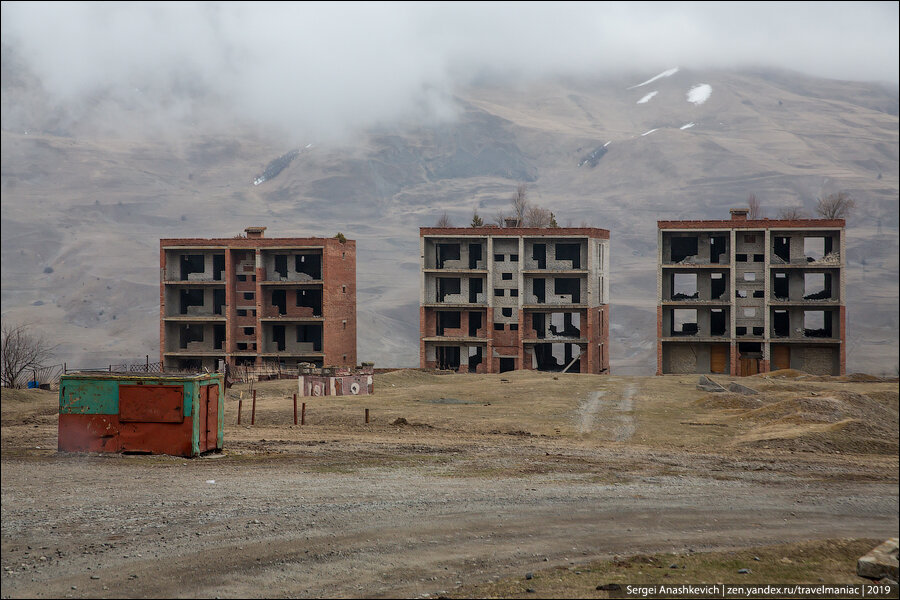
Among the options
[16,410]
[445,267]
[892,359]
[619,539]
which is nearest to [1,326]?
[445,267]

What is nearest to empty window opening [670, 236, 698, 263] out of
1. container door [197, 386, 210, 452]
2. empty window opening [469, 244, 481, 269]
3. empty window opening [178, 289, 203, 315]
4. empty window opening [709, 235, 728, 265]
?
empty window opening [709, 235, 728, 265]

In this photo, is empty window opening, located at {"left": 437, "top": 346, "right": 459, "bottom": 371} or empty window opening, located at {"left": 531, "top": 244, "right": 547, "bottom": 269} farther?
empty window opening, located at {"left": 437, "top": 346, "right": 459, "bottom": 371}

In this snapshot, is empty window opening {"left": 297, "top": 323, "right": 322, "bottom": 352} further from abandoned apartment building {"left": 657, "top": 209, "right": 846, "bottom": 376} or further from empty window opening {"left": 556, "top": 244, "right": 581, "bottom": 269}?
abandoned apartment building {"left": 657, "top": 209, "right": 846, "bottom": 376}

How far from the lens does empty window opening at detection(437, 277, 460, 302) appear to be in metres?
75.4

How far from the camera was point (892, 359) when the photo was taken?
132125 mm

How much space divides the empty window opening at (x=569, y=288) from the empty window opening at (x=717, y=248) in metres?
10.2

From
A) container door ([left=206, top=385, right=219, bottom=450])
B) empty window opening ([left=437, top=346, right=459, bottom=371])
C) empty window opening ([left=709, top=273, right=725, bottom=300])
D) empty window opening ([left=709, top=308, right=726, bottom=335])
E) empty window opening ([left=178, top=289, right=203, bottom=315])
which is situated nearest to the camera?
container door ([left=206, top=385, right=219, bottom=450])

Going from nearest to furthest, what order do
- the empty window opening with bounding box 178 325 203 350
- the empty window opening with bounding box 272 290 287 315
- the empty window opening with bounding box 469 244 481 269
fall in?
the empty window opening with bounding box 272 290 287 315 < the empty window opening with bounding box 469 244 481 269 < the empty window opening with bounding box 178 325 203 350

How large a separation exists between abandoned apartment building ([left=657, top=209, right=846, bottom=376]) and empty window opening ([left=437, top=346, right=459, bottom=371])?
1557cm

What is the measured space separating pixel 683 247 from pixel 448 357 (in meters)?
20.0

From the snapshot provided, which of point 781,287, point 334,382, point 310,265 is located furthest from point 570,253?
point 334,382

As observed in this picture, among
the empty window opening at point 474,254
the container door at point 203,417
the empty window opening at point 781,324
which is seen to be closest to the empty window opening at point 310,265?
the empty window opening at point 474,254

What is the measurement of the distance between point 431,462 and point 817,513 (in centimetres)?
1103

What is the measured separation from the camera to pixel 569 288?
74.7 m
